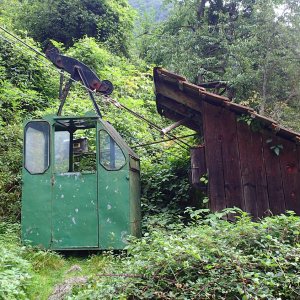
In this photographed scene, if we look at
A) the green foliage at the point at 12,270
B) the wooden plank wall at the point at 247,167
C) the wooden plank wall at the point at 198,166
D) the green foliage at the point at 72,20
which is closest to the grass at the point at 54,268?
the green foliage at the point at 12,270

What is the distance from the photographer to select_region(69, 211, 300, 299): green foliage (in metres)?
3.48

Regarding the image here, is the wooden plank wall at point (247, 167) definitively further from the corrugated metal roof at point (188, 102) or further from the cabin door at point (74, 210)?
the cabin door at point (74, 210)

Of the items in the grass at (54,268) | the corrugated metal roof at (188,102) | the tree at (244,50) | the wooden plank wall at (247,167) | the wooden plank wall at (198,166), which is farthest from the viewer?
the tree at (244,50)

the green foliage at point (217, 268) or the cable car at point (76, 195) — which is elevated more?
the cable car at point (76, 195)

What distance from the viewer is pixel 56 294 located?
4492 mm

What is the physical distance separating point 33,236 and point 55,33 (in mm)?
15656

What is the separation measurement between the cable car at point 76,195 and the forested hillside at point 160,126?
31 cm

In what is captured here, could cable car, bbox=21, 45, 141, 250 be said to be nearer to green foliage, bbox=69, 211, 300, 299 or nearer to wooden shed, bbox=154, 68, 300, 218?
wooden shed, bbox=154, 68, 300, 218

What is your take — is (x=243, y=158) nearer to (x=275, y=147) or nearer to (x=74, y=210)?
(x=275, y=147)

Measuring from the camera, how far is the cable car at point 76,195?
6.14 metres

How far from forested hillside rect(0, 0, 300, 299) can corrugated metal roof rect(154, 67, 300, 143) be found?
618 mm

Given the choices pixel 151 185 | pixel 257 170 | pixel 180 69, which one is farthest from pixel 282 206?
pixel 180 69

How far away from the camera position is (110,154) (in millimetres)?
6348

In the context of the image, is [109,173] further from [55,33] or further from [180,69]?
[55,33]
